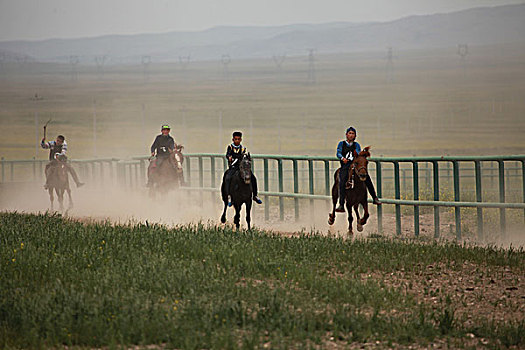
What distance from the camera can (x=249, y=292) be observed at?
1082 cm

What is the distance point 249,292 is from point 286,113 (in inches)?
5774

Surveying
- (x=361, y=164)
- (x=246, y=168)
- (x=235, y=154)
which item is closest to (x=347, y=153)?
(x=361, y=164)

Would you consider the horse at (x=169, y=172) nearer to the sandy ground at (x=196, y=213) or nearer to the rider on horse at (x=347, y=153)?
the sandy ground at (x=196, y=213)

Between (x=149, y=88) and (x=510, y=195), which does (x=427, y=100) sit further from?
(x=510, y=195)

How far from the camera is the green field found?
109938 mm

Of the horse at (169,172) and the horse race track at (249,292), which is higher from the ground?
the horse at (169,172)

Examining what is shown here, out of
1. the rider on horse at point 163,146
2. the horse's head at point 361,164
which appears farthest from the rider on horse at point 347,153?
the rider on horse at point 163,146

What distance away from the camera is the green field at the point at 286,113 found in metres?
110

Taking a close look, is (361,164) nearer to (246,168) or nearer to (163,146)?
(246,168)

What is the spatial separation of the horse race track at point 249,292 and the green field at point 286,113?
69876mm

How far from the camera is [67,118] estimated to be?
14725cm

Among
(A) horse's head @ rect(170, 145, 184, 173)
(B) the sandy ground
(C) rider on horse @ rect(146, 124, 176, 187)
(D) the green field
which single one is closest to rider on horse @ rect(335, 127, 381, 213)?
(B) the sandy ground

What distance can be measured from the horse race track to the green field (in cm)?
6988

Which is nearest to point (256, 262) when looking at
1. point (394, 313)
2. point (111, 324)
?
point (394, 313)
